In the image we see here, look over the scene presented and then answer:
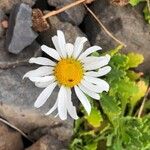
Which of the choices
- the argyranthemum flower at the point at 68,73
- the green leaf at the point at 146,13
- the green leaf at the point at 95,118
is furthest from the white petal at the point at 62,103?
the green leaf at the point at 146,13

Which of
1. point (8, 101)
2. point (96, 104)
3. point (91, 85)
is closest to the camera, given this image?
point (91, 85)

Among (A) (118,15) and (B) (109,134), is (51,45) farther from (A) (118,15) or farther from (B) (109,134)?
(B) (109,134)

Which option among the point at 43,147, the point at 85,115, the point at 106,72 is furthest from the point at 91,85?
the point at 43,147

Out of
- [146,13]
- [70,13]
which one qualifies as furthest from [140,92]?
[70,13]

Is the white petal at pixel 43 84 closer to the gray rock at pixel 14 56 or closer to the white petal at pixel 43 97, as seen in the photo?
the white petal at pixel 43 97

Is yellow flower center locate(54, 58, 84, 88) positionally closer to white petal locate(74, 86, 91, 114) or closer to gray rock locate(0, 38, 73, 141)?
white petal locate(74, 86, 91, 114)
